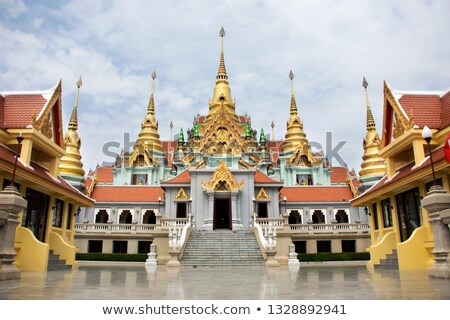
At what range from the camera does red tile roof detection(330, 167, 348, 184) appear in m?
50.2

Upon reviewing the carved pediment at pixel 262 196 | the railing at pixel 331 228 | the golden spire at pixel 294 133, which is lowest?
the railing at pixel 331 228

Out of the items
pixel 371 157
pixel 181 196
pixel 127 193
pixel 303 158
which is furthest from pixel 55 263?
pixel 303 158

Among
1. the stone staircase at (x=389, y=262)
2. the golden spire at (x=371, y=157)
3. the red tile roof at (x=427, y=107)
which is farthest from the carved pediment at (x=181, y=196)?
the golden spire at (x=371, y=157)

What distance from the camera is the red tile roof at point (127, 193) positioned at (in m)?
35.3

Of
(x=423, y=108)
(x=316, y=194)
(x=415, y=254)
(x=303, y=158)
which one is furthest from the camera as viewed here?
(x=303, y=158)

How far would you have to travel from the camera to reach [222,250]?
20.8 metres

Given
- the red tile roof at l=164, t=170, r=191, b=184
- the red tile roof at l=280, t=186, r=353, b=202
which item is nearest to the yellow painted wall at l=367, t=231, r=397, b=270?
the red tile roof at l=164, t=170, r=191, b=184

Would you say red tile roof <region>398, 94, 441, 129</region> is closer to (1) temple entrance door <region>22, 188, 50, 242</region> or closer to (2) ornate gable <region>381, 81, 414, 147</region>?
(2) ornate gable <region>381, 81, 414, 147</region>

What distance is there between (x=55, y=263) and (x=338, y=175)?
4215 cm

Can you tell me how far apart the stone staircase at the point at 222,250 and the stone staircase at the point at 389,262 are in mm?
5494

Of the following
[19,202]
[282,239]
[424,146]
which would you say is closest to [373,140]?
[282,239]

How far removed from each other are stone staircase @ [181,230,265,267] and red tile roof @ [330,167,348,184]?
29.6 metres

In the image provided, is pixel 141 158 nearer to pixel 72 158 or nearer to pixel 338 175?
pixel 72 158

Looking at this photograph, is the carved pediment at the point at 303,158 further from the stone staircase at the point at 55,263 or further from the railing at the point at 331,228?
the stone staircase at the point at 55,263
